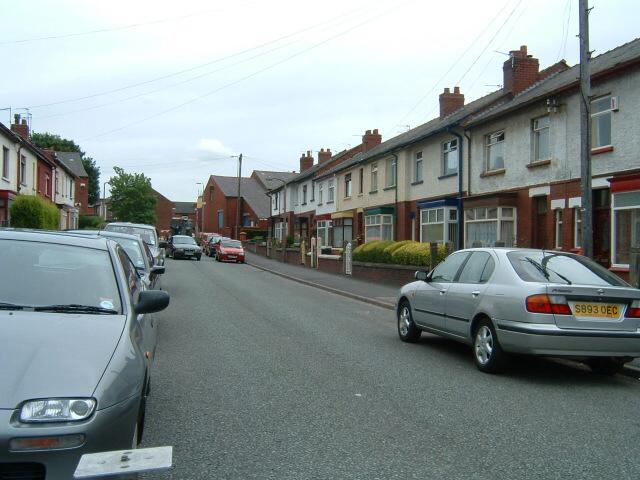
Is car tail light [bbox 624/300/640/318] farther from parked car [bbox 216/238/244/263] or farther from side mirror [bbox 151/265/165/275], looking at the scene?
parked car [bbox 216/238/244/263]

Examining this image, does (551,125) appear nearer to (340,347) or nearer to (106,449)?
(340,347)

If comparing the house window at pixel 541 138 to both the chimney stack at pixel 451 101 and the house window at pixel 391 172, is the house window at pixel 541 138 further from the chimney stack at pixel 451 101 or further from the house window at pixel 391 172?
the house window at pixel 391 172

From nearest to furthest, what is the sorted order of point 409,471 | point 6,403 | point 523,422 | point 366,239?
point 6,403
point 409,471
point 523,422
point 366,239

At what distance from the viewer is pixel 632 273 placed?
10602 millimetres

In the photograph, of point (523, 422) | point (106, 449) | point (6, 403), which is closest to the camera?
point (6, 403)

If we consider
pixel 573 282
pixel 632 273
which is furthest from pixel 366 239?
pixel 573 282

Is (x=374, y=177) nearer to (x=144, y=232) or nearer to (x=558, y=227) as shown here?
(x=558, y=227)

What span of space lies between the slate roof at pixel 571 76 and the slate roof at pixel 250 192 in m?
51.7

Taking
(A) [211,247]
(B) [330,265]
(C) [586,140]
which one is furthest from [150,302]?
(A) [211,247]

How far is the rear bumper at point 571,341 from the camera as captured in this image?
6742 millimetres

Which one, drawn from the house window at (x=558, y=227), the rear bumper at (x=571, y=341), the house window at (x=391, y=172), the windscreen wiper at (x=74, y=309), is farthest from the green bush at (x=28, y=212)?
the windscreen wiper at (x=74, y=309)

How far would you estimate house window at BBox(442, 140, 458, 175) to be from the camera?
24094 mm

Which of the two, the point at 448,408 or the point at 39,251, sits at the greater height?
the point at 39,251

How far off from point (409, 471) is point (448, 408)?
174cm
